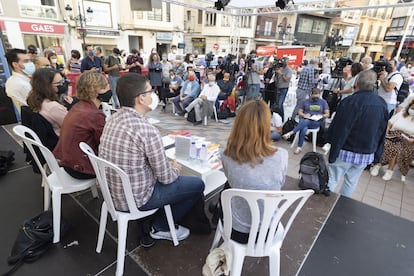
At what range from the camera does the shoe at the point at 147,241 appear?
4.89 feet

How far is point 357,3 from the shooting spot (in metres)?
3.86

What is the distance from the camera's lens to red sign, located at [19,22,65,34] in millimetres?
10484

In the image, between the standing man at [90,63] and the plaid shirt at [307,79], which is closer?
the plaid shirt at [307,79]

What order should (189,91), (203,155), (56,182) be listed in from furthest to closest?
(189,91) → (203,155) → (56,182)

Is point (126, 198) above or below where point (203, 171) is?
above

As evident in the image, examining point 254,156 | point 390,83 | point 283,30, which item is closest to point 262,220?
point 254,156

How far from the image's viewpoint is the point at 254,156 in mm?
1043

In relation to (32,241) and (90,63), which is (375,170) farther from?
(90,63)

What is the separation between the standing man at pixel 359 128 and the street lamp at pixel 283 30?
67.2 feet

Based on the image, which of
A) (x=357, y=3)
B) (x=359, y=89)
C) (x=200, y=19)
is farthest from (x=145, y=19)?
(x=359, y=89)

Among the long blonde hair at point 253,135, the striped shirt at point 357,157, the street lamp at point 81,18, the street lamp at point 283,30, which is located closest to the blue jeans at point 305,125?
the striped shirt at point 357,157

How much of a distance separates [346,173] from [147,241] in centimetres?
193

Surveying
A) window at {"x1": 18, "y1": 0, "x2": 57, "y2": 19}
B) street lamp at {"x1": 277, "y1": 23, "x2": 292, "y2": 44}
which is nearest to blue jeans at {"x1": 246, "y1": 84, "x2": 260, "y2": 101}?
window at {"x1": 18, "y1": 0, "x2": 57, "y2": 19}

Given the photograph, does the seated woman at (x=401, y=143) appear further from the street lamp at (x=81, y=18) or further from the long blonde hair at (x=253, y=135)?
the street lamp at (x=81, y=18)
